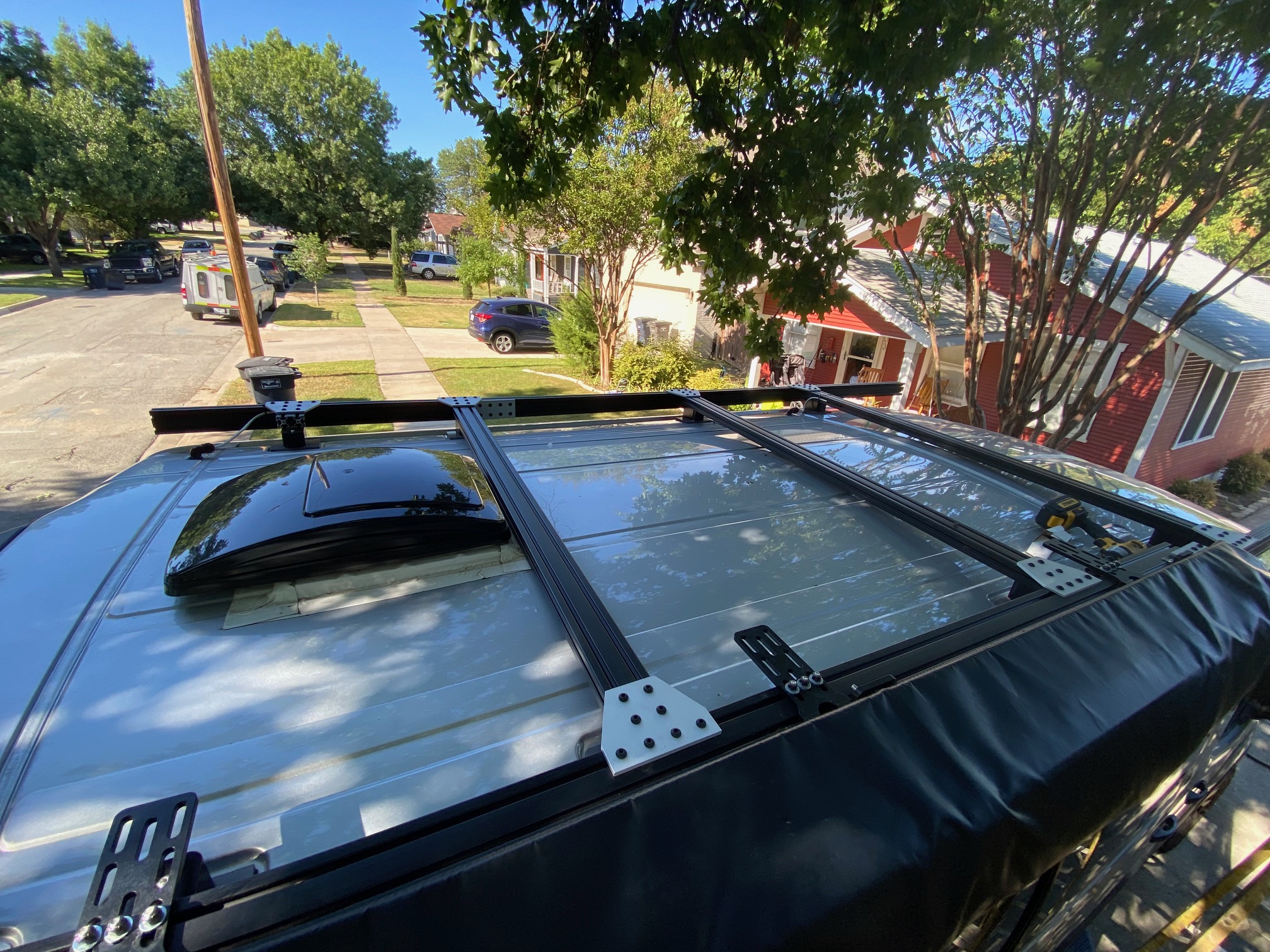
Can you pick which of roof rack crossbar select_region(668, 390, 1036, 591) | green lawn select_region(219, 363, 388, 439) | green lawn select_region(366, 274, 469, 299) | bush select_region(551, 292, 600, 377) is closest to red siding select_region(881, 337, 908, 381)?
A: bush select_region(551, 292, 600, 377)

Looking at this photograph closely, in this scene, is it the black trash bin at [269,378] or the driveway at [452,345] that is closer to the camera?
the black trash bin at [269,378]

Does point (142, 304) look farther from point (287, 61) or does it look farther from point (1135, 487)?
point (1135, 487)

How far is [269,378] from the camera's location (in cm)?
303

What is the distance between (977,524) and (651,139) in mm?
11888

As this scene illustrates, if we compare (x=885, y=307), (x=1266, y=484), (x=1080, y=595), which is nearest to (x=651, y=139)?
(x=885, y=307)

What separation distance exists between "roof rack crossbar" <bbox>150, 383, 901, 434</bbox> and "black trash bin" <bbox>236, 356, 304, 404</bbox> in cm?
47

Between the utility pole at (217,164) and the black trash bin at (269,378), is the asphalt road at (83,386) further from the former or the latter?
the black trash bin at (269,378)

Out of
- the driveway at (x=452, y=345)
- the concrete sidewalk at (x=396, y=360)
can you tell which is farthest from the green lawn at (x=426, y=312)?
the driveway at (x=452, y=345)

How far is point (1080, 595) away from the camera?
5.21 ft

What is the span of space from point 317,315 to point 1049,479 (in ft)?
83.5

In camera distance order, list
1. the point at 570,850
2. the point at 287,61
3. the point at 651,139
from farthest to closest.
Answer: the point at 287,61
the point at 651,139
the point at 570,850

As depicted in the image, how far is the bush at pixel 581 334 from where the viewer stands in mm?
15812

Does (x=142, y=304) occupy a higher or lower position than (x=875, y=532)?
lower

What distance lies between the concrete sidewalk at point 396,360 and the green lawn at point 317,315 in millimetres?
474
